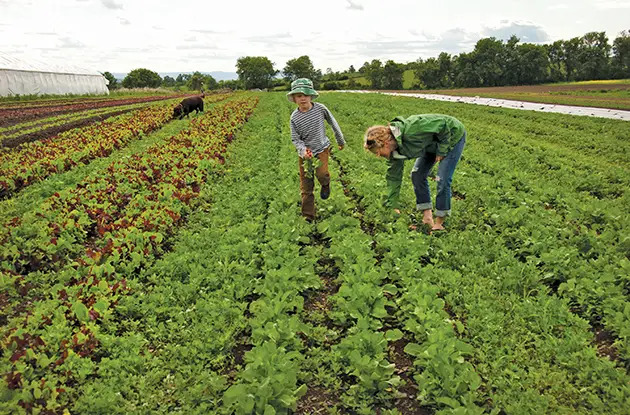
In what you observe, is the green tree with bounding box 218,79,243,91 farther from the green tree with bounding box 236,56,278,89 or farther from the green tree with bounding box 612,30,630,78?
the green tree with bounding box 612,30,630,78

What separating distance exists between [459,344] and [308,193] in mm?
3707

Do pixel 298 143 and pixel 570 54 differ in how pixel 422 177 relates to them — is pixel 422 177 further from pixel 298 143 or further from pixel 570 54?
pixel 570 54

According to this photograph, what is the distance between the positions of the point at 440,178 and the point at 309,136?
2.02 metres

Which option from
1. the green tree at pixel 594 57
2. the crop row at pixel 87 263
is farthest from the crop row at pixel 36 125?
the green tree at pixel 594 57

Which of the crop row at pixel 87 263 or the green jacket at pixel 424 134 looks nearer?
the crop row at pixel 87 263

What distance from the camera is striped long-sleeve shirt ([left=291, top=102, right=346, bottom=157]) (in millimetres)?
6422

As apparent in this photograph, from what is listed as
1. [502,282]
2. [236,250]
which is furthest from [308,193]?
[502,282]

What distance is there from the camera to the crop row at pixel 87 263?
3.55m

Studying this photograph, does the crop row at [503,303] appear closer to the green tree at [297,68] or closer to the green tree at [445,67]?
the green tree at [445,67]

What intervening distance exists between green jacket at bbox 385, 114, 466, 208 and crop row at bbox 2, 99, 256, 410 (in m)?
3.53

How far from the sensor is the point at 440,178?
5.91m

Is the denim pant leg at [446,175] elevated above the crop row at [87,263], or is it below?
above

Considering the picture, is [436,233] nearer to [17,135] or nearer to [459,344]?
[459,344]

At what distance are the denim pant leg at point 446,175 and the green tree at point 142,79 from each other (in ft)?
393
